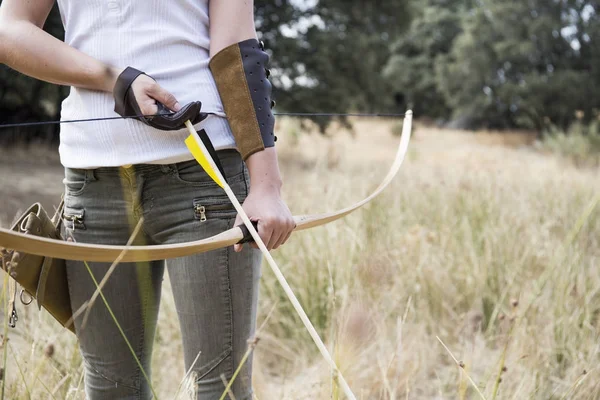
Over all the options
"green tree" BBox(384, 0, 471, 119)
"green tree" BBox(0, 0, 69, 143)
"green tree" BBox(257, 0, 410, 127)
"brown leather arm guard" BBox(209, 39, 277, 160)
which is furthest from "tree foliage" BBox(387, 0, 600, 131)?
"brown leather arm guard" BBox(209, 39, 277, 160)

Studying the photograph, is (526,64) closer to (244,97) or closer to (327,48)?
(327,48)

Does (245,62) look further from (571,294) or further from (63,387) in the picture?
(571,294)

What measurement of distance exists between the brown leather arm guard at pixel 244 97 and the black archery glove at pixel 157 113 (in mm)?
74

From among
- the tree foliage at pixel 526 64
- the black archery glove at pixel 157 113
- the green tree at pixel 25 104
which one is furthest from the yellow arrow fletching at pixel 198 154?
the tree foliage at pixel 526 64

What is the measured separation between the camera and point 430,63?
3219cm

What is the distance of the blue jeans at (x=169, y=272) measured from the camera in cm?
111

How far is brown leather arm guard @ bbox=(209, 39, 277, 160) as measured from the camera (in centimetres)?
109

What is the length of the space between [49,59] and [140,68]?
0.16m

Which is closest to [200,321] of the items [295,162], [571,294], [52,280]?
[52,280]

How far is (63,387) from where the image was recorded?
178cm

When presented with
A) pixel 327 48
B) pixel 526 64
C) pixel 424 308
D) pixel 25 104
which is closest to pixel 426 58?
pixel 526 64

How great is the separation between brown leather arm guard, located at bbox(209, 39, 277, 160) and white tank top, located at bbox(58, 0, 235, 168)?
3 cm

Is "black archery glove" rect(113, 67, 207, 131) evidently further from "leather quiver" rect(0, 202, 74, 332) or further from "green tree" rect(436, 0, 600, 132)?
"green tree" rect(436, 0, 600, 132)

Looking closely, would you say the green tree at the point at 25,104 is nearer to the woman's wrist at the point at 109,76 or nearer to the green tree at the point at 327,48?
the green tree at the point at 327,48
